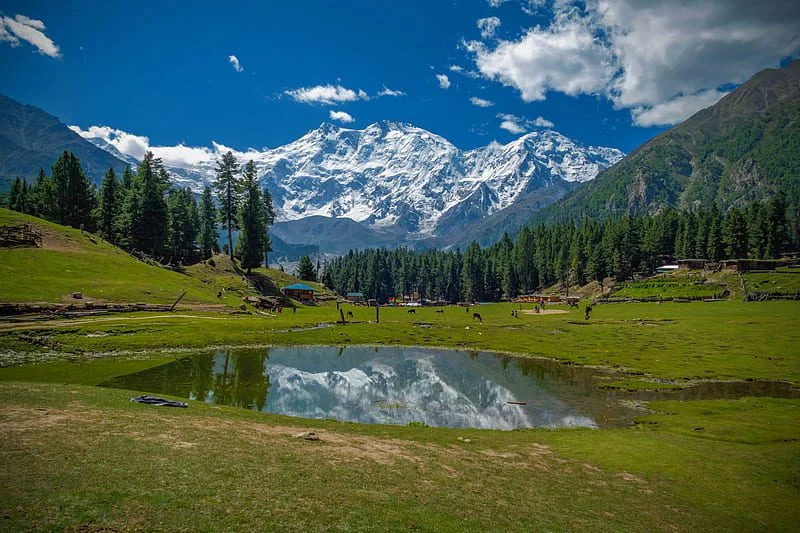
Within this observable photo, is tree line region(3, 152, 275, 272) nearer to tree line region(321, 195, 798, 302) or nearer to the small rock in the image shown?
tree line region(321, 195, 798, 302)

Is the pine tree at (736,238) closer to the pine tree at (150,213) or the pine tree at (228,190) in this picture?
the pine tree at (228,190)

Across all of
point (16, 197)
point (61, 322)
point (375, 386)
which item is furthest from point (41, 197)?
point (375, 386)

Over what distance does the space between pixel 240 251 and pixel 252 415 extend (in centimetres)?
9741

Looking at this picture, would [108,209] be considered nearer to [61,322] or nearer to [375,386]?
[61,322]

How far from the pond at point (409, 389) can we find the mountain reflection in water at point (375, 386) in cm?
7

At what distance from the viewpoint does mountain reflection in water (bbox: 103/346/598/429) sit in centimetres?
2869

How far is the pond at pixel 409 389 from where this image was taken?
2862 cm

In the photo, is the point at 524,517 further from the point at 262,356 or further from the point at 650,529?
the point at 262,356

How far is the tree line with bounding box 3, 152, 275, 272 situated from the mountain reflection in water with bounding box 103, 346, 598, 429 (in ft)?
221

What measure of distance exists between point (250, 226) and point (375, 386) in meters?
87.3

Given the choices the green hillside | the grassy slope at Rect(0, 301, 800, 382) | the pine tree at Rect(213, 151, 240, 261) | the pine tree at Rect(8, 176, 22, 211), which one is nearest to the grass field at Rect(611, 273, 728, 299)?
the grassy slope at Rect(0, 301, 800, 382)

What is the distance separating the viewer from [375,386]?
38062 millimetres

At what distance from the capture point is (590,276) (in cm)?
16338

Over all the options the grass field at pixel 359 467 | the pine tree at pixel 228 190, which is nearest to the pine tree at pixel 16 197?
the pine tree at pixel 228 190
